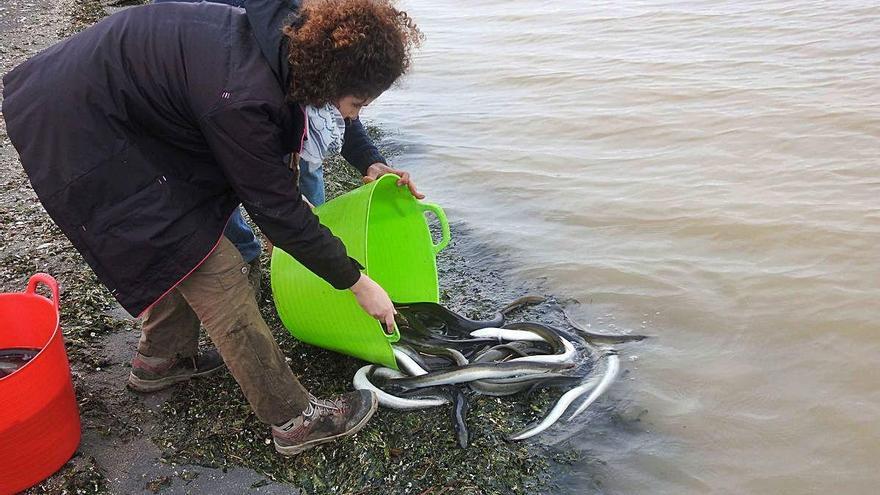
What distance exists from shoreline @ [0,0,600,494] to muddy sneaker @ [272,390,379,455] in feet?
0.22

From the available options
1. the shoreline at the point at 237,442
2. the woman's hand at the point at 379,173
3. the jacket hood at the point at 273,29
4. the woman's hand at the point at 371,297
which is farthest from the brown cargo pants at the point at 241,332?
the woman's hand at the point at 379,173

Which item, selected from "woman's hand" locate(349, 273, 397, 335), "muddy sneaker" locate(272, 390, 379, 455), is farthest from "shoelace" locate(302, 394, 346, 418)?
"woman's hand" locate(349, 273, 397, 335)

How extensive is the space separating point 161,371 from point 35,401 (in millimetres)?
724

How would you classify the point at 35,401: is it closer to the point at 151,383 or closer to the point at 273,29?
the point at 151,383

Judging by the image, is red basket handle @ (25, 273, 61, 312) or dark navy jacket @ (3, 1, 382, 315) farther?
red basket handle @ (25, 273, 61, 312)

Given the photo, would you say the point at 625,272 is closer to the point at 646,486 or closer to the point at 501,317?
the point at 501,317

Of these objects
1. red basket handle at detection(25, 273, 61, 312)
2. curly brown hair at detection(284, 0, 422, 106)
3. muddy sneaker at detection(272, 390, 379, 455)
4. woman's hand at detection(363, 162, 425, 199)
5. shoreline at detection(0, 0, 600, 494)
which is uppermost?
curly brown hair at detection(284, 0, 422, 106)

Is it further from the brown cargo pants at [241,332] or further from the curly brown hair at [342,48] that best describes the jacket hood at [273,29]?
the brown cargo pants at [241,332]

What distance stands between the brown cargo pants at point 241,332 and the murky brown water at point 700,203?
1313mm

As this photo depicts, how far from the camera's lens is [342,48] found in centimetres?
220

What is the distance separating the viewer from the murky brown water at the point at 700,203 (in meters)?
3.29

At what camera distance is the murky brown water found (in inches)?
130

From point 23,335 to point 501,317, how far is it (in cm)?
227

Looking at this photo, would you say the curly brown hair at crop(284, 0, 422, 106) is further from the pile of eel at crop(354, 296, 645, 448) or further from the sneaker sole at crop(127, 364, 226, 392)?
the sneaker sole at crop(127, 364, 226, 392)
